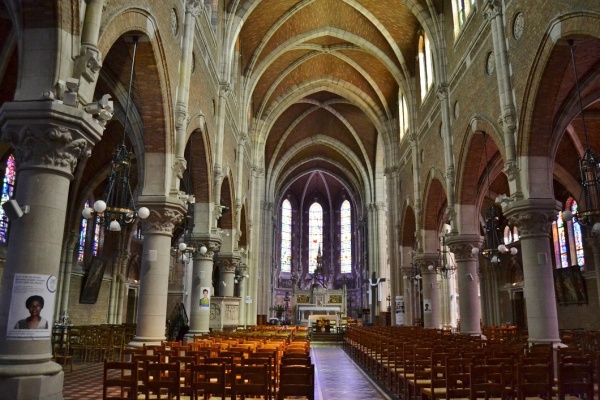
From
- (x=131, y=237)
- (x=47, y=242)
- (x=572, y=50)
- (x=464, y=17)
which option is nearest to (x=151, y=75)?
(x=47, y=242)

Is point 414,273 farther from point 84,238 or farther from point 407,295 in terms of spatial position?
point 84,238

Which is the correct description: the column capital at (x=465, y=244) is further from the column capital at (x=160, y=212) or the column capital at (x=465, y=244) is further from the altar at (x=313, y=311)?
the altar at (x=313, y=311)

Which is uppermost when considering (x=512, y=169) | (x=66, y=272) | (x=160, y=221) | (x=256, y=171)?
(x=256, y=171)

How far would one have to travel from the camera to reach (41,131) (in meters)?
7.01

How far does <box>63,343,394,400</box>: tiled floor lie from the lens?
32.2 feet

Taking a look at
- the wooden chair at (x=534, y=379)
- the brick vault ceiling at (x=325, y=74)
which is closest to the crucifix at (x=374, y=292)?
the brick vault ceiling at (x=325, y=74)

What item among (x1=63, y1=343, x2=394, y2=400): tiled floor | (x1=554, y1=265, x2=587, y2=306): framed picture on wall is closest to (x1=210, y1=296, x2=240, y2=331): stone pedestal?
(x1=63, y1=343, x2=394, y2=400): tiled floor

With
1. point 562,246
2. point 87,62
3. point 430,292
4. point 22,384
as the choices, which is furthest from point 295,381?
point 562,246

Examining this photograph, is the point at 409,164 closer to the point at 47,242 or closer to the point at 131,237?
the point at 131,237

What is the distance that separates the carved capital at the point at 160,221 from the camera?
41.6 ft

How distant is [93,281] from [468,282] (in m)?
17.6

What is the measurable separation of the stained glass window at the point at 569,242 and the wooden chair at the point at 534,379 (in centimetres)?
1892

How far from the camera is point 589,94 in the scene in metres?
14.4

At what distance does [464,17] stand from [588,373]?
50.4 ft
